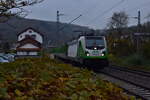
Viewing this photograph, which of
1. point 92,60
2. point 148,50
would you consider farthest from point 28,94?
point 148,50

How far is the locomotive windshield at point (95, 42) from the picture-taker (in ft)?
109

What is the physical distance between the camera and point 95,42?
33.5m

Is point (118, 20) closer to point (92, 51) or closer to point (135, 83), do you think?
point (92, 51)

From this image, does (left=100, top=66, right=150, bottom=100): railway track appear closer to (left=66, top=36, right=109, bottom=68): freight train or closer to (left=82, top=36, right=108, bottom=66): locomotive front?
(left=66, top=36, right=109, bottom=68): freight train

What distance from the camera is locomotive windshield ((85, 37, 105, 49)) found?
3309cm

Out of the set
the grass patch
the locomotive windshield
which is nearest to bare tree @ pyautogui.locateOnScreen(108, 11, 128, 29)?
the locomotive windshield

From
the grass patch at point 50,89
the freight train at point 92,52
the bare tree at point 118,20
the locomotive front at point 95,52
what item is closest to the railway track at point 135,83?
the freight train at point 92,52

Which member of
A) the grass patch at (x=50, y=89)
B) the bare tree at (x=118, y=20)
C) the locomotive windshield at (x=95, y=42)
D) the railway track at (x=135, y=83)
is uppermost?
the bare tree at (x=118, y=20)

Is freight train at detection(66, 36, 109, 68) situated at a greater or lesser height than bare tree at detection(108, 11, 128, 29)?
lesser

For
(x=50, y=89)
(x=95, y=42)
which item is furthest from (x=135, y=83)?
(x=50, y=89)

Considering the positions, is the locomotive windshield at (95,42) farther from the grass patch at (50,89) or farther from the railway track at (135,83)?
the grass patch at (50,89)

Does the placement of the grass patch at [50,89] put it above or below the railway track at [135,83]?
above

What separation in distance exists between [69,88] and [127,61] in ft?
140

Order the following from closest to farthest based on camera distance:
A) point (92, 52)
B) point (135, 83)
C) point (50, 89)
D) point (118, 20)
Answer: point (50, 89)
point (135, 83)
point (92, 52)
point (118, 20)
